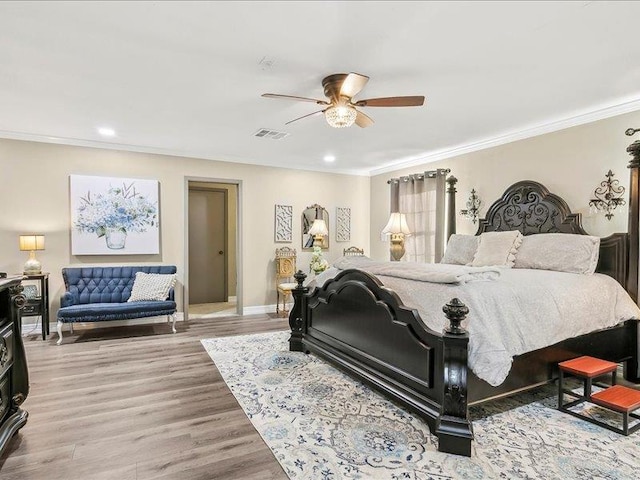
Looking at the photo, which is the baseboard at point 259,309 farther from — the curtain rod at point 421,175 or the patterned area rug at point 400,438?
the curtain rod at point 421,175

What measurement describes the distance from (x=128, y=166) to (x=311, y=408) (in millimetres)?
4471

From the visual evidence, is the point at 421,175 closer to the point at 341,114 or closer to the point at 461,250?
the point at 461,250

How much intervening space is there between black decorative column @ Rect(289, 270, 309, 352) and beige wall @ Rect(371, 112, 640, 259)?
258 centimetres

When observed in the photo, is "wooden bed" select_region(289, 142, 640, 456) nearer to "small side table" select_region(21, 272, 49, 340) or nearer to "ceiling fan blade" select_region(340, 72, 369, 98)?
"ceiling fan blade" select_region(340, 72, 369, 98)

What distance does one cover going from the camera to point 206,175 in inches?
233

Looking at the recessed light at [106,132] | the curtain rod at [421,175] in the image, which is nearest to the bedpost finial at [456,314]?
the curtain rod at [421,175]

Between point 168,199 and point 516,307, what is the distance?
494 cm

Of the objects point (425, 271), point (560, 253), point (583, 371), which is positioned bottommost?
point (583, 371)

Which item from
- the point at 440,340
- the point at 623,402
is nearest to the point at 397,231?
the point at 440,340

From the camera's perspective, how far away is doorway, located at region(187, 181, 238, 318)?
7363 millimetres

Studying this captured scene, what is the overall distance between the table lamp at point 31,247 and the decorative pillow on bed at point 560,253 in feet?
18.5

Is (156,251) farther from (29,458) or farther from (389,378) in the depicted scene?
(389,378)

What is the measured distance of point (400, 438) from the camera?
2.37 m

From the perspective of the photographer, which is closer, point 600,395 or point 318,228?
point 600,395
